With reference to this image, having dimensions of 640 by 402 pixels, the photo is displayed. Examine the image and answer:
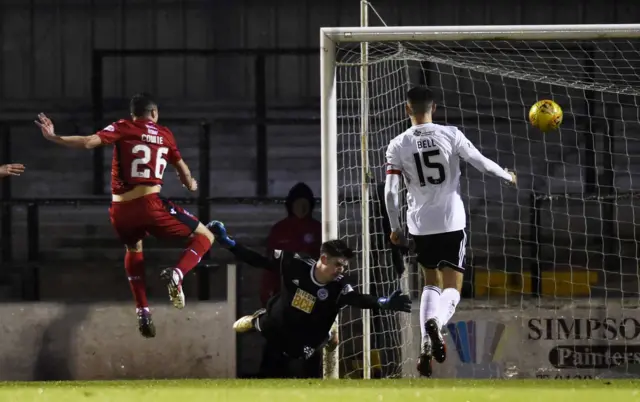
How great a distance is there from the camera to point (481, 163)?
19.7ft

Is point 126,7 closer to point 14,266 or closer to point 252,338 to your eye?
point 14,266

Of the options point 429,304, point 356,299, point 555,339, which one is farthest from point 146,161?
point 555,339

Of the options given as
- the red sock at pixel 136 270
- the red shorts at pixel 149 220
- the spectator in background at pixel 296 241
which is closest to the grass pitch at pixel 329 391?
the red shorts at pixel 149 220

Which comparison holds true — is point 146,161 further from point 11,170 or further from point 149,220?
point 11,170

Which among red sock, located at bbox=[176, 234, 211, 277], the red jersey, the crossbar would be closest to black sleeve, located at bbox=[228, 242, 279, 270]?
red sock, located at bbox=[176, 234, 211, 277]

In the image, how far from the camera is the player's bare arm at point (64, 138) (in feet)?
20.6

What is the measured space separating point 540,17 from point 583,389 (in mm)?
7254

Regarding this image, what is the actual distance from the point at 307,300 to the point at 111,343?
1.64 m

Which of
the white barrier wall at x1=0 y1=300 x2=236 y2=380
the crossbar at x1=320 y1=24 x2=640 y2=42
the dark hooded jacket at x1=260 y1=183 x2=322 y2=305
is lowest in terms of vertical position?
the white barrier wall at x1=0 y1=300 x2=236 y2=380

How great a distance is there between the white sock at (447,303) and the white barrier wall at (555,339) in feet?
3.09

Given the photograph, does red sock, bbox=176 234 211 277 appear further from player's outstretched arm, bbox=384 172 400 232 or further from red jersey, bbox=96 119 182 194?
player's outstretched arm, bbox=384 172 400 232

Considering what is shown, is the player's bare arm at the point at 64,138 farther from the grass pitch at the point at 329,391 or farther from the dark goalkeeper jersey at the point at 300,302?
the grass pitch at the point at 329,391

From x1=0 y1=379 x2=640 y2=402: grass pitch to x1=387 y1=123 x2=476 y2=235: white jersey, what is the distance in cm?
266

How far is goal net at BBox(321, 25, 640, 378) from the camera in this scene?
20.2 ft
